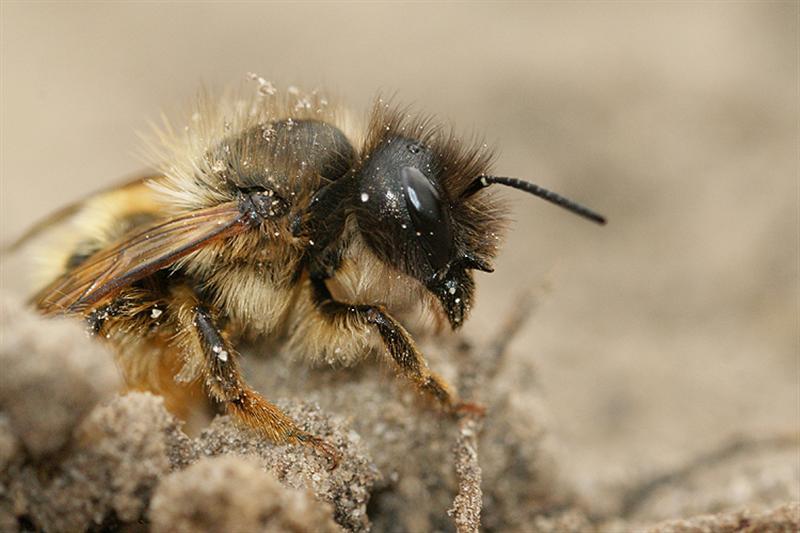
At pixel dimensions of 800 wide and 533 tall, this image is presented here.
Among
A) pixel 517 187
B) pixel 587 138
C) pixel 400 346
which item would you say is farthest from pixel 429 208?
pixel 587 138

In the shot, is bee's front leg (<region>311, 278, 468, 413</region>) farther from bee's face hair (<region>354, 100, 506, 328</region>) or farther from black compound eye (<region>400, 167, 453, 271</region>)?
black compound eye (<region>400, 167, 453, 271</region>)

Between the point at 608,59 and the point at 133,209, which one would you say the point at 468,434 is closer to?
the point at 133,209

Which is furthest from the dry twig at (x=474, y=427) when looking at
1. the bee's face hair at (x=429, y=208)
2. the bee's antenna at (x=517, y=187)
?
the bee's antenna at (x=517, y=187)

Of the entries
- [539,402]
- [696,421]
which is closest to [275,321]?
[539,402]

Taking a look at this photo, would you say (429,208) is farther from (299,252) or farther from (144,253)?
(144,253)

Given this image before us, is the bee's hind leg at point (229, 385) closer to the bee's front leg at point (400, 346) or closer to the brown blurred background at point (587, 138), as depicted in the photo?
the bee's front leg at point (400, 346)

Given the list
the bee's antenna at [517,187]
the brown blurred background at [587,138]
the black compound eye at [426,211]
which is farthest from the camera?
the brown blurred background at [587,138]

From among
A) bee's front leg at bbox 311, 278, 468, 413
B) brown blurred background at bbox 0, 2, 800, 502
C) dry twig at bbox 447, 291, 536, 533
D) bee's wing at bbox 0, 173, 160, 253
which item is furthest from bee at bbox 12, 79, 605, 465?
brown blurred background at bbox 0, 2, 800, 502
